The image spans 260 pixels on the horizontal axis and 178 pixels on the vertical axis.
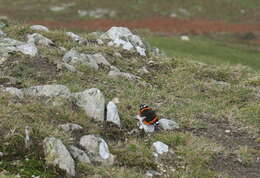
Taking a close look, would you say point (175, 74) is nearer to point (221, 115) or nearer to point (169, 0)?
point (221, 115)

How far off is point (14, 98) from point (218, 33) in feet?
139

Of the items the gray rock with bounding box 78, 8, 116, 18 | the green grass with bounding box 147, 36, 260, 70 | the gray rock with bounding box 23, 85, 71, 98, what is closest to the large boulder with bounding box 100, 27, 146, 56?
the gray rock with bounding box 23, 85, 71, 98

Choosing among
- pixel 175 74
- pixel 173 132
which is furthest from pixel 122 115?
pixel 175 74

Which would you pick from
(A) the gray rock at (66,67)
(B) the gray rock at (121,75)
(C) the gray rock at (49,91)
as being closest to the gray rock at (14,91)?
(C) the gray rock at (49,91)

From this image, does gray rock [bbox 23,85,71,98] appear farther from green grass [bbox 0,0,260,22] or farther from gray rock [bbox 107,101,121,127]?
green grass [bbox 0,0,260,22]

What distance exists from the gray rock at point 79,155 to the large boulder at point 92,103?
162cm

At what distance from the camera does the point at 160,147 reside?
28.1 feet

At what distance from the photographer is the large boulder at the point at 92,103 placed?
30.2ft

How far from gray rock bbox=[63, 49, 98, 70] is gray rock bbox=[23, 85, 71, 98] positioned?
Answer: 282 centimetres

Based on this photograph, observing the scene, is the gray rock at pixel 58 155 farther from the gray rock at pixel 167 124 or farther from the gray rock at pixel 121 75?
the gray rock at pixel 121 75

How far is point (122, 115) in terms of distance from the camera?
9633 millimetres

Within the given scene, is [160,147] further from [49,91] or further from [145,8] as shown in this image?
[145,8]

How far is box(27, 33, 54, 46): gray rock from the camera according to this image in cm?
1362

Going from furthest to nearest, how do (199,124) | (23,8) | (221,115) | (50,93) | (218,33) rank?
1. (23,8)
2. (218,33)
3. (221,115)
4. (199,124)
5. (50,93)
